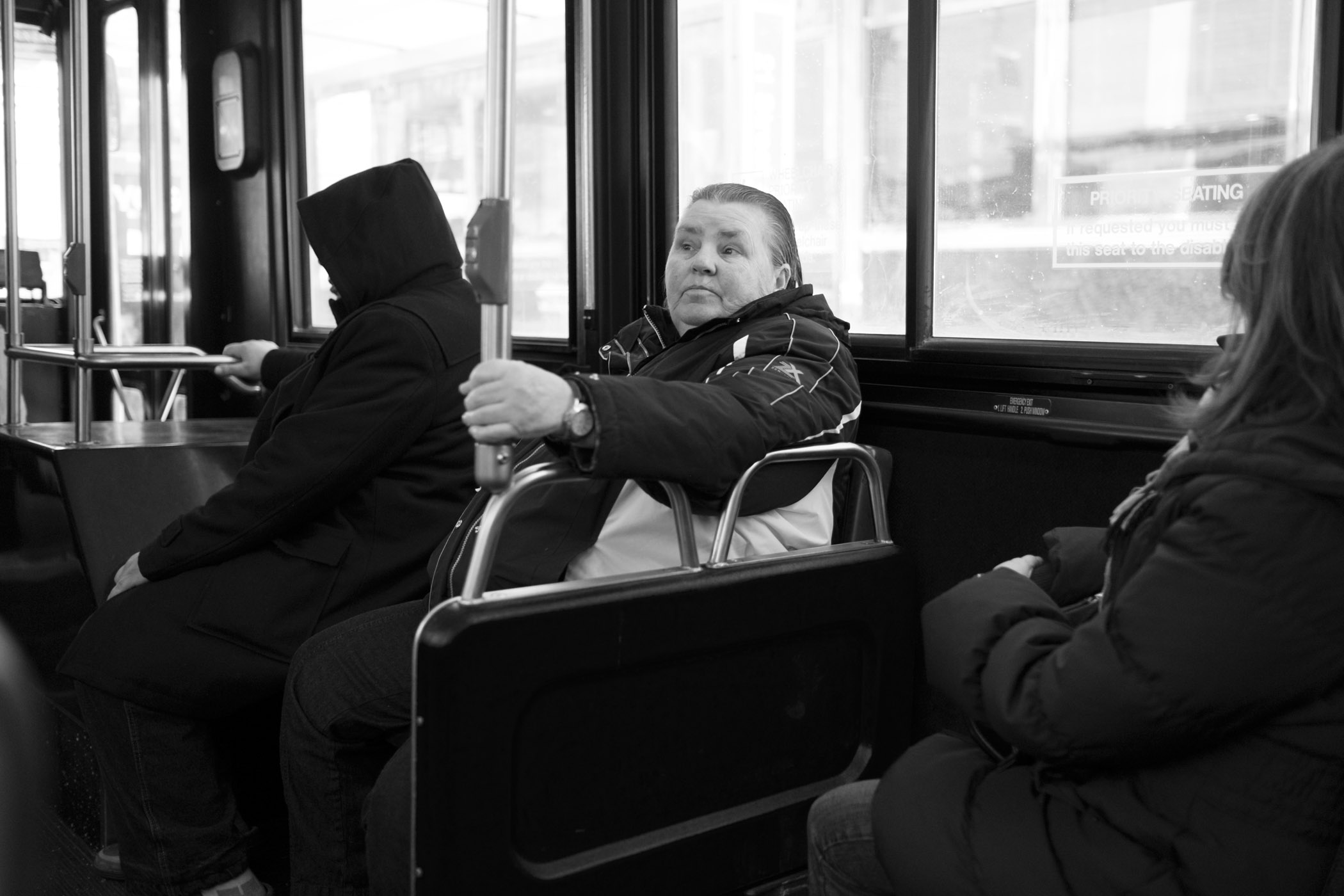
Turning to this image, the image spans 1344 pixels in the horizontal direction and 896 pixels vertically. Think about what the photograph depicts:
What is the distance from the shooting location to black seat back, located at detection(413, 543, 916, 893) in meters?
1.49

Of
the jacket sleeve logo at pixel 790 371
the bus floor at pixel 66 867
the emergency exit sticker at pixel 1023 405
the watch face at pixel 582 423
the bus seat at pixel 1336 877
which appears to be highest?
the jacket sleeve logo at pixel 790 371

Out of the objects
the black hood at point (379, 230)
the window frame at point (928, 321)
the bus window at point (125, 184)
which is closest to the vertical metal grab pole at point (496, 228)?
the black hood at point (379, 230)

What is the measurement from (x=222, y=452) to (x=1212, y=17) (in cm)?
222

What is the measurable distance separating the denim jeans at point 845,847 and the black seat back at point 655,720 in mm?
236

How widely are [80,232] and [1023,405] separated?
2226 mm

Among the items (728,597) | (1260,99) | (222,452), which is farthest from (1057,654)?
(222,452)

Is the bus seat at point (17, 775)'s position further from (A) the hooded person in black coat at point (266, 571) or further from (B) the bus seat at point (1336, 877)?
(A) the hooded person in black coat at point (266, 571)

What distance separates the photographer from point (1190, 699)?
113 cm

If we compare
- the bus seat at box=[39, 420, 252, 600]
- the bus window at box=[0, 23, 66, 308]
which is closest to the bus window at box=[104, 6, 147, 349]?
the bus window at box=[0, 23, 66, 308]

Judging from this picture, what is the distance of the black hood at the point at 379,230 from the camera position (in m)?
Result: 2.42

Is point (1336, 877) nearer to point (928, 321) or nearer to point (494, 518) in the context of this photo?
point (494, 518)

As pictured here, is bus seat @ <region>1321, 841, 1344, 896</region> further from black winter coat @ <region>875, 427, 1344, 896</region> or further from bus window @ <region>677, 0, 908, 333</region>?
bus window @ <region>677, 0, 908, 333</region>

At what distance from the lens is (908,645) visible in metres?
2.06

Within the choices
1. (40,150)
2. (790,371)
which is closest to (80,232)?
(790,371)
